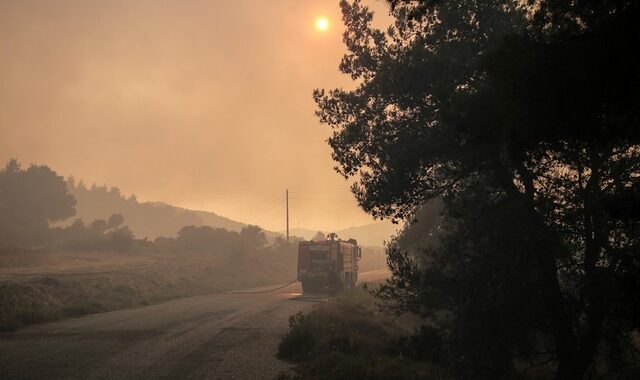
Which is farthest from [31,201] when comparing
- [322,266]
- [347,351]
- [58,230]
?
[347,351]

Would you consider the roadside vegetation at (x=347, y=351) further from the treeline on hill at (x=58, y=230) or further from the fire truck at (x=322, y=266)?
the treeline on hill at (x=58, y=230)

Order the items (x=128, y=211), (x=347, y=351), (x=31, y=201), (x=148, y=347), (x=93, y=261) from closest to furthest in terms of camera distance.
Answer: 1. (x=347, y=351)
2. (x=148, y=347)
3. (x=93, y=261)
4. (x=31, y=201)
5. (x=128, y=211)

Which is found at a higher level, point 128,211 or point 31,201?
point 128,211

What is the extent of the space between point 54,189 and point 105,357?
87054mm

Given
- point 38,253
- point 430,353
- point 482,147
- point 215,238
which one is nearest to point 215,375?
point 430,353

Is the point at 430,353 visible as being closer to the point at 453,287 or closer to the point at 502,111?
the point at 453,287

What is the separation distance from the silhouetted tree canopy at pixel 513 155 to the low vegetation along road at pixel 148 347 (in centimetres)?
526

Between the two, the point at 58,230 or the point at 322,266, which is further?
the point at 58,230

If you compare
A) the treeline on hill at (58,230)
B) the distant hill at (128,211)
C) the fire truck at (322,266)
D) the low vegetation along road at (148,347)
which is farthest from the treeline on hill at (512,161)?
the distant hill at (128,211)

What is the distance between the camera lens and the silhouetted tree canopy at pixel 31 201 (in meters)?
75.8

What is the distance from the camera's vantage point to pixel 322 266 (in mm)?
34344

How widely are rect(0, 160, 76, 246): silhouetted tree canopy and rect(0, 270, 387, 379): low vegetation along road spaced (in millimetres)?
66810

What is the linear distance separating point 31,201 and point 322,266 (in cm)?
7200

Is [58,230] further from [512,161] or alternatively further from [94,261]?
[512,161]
